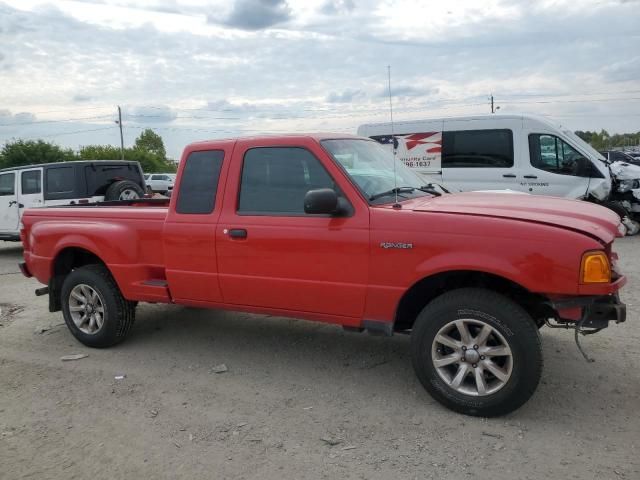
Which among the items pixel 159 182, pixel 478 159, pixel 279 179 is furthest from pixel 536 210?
pixel 159 182

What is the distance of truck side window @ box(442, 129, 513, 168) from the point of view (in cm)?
1110

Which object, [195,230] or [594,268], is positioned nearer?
[594,268]

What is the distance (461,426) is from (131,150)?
232 feet

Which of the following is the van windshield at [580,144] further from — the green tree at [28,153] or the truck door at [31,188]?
the green tree at [28,153]

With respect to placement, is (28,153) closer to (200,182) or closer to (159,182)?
(159,182)

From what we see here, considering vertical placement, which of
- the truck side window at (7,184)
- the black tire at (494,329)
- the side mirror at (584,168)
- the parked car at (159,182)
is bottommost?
the black tire at (494,329)

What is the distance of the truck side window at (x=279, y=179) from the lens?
13.6 ft

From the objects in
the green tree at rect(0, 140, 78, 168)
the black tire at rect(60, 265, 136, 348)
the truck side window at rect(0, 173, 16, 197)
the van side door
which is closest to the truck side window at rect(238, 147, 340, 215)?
the black tire at rect(60, 265, 136, 348)

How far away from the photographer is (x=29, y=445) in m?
3.53

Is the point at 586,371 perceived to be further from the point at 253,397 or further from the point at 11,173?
the point at 11,173

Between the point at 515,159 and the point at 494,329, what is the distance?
326 inches

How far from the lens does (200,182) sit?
461cm

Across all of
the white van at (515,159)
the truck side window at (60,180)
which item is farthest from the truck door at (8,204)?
the white van at (515,159)

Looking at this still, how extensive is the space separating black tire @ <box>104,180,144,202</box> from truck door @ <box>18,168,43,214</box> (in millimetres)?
1403
